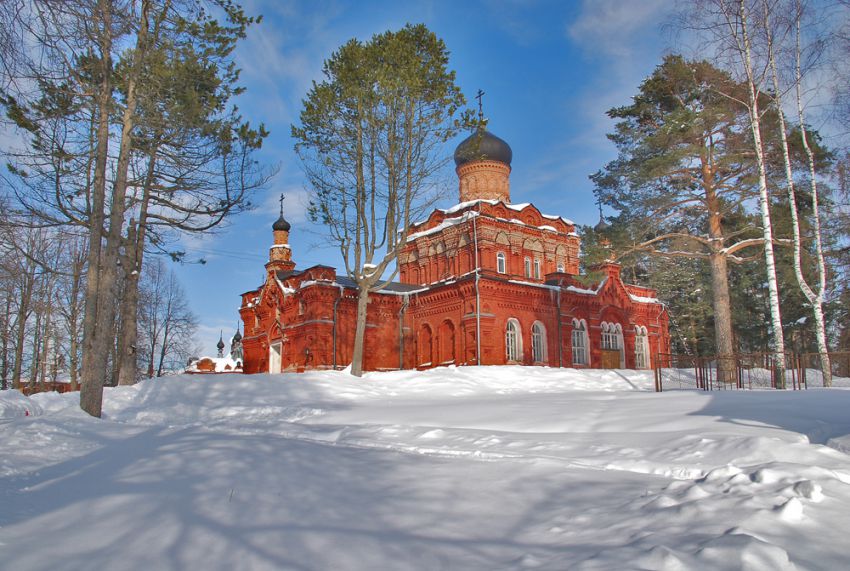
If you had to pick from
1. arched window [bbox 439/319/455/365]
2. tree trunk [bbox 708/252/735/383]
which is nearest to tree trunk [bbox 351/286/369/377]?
arched window [bbox 439/319/455/365]

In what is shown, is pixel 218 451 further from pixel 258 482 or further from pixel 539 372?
pixel 539 372

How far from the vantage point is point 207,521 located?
3965 mm

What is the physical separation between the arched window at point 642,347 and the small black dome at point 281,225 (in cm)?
2103

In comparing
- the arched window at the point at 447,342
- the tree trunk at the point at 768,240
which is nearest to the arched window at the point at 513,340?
the arched window at the point at 447,342

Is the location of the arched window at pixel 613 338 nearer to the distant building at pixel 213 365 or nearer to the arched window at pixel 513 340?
the arched window at pixel 513 340

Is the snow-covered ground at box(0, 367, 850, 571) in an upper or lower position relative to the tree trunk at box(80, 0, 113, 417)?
lower

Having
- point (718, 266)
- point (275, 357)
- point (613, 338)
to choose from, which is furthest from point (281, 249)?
point (718, 266)

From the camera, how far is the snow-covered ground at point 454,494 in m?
3.37

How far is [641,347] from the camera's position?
3384 cm

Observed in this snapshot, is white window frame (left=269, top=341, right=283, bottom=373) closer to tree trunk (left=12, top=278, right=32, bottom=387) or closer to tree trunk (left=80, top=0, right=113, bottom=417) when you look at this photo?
tree trunk (left=12, top=278, right=32, bottom=387)

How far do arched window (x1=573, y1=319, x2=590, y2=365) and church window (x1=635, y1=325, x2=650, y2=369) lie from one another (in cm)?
500

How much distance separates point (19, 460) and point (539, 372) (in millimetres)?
18621

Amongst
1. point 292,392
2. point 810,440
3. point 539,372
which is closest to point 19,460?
point 810,440

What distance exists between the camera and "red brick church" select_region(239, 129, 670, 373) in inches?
1071
